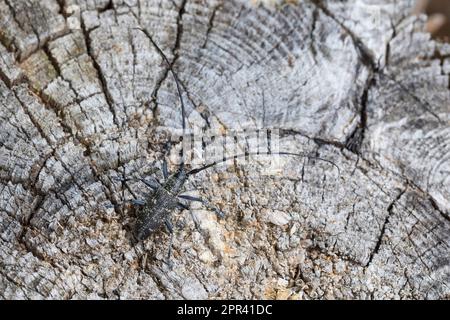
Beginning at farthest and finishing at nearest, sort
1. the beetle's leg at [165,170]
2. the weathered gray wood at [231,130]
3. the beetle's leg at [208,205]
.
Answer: the beetle's leg at [165,170]
the beetle's leg at [208,205]
the weathered gray wood at [231,130]

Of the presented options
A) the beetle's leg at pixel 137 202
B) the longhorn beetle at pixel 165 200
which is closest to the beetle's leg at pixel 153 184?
the longhorn beetle at pixel 165 200

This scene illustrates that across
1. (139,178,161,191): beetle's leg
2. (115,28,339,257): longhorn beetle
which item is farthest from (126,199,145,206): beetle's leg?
(139,178,161,191): beetle's leg

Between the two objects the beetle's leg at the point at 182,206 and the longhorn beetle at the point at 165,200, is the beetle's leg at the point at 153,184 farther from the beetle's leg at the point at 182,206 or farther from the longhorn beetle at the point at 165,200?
the beetle's leg at the point at 182,206

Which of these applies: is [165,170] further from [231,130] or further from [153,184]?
[231,130]

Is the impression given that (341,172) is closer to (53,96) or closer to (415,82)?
(415,82)

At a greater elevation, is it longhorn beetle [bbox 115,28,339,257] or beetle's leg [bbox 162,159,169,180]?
beetle's leg [bbox 162,159,169,180]

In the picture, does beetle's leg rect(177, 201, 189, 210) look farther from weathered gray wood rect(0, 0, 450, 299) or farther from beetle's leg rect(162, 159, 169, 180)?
beetle's leg rect(162, 159, 169, 180)

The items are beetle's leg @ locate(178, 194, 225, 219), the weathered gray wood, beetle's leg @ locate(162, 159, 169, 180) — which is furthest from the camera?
beetle's leg @ locate(162, 159, 169, 180)

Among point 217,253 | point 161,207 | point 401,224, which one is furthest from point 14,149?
point 401,224
